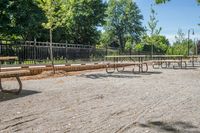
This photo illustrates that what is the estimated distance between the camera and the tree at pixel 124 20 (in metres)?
87.5

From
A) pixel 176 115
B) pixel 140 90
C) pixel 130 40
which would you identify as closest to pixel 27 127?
pixel 176 115

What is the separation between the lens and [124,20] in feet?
288

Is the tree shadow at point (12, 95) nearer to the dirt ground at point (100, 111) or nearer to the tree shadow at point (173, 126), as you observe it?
the dirt ground at point (100, 111)

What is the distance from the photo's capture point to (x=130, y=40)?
290 feet

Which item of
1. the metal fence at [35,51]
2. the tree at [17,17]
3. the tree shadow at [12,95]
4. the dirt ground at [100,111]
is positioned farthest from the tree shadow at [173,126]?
the tree at [17,17]

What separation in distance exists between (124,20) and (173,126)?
3245 inches

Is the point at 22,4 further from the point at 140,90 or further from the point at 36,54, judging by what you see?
the point at 140,90

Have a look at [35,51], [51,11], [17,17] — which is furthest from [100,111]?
[17,17]

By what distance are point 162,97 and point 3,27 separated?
25600 millimetres

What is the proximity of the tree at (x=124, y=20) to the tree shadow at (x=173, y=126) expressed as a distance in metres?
81.5

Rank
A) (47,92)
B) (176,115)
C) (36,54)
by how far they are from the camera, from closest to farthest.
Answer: (176,115)
(47,92)
(36,54)

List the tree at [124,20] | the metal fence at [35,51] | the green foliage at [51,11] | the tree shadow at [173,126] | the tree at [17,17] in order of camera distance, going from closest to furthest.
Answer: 1. the tree shadow at [173,126]
2. the green foliage at [51,11]
3. the metal fence at [35,51]
4. the tree at [17,17]
5. the tree at [124,20]

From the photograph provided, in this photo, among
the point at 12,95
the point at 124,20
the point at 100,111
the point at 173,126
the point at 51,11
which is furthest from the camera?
the point at 124,20

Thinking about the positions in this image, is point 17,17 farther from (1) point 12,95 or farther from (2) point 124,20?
(2) point 124,20
